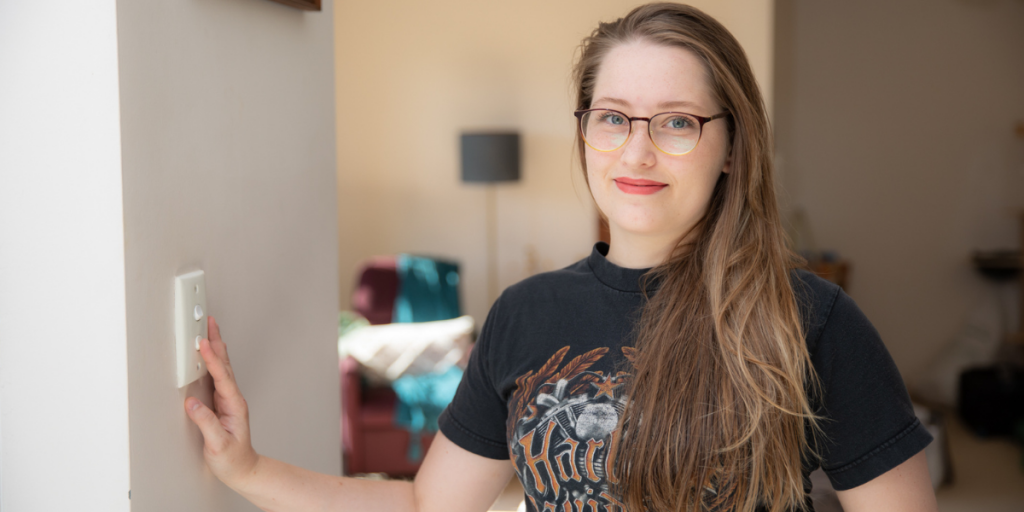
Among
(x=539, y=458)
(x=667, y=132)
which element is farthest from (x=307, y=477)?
(x=667, y=132)

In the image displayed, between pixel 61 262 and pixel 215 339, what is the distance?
0.61 ft

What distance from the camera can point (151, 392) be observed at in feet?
2.39

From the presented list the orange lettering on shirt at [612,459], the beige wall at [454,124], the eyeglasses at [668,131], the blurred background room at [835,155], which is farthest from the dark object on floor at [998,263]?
the orange lettering on shirt at [612,459]

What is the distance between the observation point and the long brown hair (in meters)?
0.92

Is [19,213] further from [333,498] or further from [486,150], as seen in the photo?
[486,150]

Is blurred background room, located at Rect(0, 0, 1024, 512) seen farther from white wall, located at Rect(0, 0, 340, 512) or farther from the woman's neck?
the woman's neck

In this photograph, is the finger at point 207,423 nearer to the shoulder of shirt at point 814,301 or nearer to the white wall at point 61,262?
the white wall at point 61,262

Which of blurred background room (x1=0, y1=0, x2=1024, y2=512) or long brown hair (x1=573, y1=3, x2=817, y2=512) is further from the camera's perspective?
long brown hair (x1=573, y1=3, x2=817, y2=512)

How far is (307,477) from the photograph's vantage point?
1006 millimetres

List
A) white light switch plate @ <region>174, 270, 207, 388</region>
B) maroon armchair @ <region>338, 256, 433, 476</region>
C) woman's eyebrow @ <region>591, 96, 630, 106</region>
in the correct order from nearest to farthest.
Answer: white light switch plate @ <region>174, 270, 207, 388</region> → woman's eyebrow @ <region>591, 96, 630, 106</region> → maroon armchair @ <region>338, 256, 433, 476</region>

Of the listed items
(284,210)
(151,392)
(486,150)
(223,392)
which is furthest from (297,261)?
(486,150)

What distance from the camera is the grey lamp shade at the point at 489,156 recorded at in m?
4.48

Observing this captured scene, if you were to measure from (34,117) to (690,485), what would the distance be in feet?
2.54

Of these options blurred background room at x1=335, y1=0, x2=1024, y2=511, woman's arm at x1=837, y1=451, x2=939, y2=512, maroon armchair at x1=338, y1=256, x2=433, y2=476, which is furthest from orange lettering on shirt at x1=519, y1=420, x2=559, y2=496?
blurred background room at x1=335, y1=0, x2=1024, y2=511
